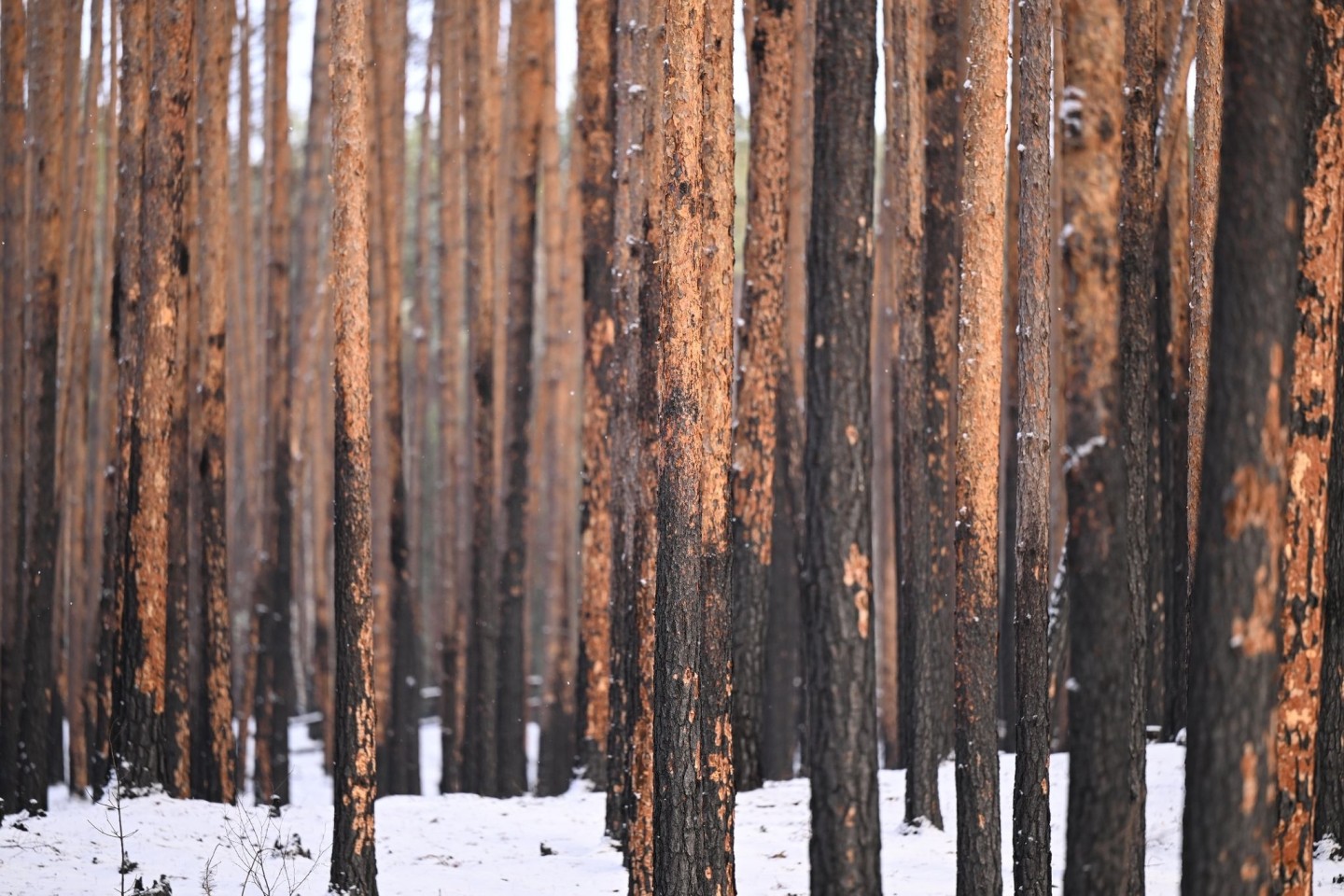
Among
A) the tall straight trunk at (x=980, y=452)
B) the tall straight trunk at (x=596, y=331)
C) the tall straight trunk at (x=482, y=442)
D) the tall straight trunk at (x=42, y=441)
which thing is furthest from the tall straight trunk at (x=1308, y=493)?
the tall straight trunk at (x=482, y=442)

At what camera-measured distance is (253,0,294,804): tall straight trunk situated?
1564 centimetres

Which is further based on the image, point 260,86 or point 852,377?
point 260,86

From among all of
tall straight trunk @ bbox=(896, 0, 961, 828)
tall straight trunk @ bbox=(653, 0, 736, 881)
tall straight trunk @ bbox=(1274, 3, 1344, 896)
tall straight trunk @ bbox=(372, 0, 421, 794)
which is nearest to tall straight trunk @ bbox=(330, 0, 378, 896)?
tall straight trunk @ bbox=(653, 0, 736, 881)

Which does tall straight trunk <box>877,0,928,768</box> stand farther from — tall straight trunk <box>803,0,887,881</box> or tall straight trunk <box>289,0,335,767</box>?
tall straight trunk <box>289,0,335,767</box>

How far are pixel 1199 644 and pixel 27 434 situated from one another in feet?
45.2

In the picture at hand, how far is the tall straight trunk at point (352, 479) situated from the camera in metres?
7.64

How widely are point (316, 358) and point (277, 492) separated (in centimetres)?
609

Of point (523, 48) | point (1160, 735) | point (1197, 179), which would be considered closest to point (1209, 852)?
point (1197, 179)

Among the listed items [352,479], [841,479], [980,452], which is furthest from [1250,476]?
[352,479]

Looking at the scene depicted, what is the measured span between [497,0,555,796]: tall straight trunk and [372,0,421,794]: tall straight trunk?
122 cm

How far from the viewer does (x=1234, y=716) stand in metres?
4.35

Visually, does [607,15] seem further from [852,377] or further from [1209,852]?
[1209,852]

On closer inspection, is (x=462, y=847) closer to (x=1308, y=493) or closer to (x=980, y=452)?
(x=980, y=452)

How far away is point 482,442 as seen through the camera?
47.7ft
